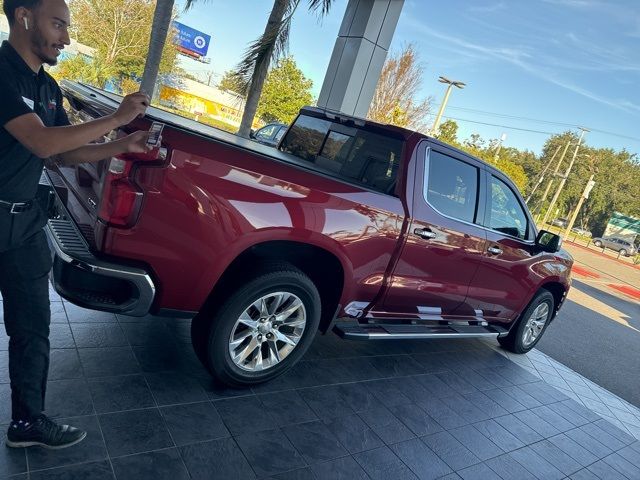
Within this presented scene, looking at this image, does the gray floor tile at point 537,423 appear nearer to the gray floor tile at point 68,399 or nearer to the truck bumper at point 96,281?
the truck bumper at point 96,281

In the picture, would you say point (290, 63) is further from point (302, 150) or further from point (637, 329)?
point (302, 150)

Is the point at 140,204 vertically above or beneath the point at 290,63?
beneath

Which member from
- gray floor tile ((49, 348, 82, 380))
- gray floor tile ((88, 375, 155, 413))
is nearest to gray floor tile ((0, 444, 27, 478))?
gray floor tile ((88, 375, 155, 413))

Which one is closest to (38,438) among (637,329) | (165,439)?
(165,439)

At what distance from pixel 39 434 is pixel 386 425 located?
7.30 feet

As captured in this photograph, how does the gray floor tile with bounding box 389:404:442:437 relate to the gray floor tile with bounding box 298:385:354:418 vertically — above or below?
below

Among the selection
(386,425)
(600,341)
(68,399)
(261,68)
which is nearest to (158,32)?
(261,68)

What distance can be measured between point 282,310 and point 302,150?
81.2 inches

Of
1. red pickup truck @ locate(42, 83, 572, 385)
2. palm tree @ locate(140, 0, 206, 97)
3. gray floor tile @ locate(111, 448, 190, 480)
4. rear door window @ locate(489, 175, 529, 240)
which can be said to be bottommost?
gray floor tile @ locate(111, 448, 190, 480)

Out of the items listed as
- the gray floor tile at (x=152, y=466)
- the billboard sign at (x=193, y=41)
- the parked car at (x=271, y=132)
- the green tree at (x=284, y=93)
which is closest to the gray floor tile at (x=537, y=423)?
the gray floor tile at (x=152, y=466)

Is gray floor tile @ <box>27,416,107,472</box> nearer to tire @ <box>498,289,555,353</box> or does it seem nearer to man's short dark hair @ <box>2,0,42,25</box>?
man's short dark hair @ <box>2,0,42,25</box>

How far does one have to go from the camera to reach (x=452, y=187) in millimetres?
4277

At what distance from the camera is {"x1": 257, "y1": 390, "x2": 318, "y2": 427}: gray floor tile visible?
3.16 metres

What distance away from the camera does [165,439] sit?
8.55ft
